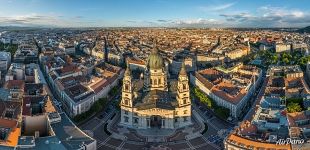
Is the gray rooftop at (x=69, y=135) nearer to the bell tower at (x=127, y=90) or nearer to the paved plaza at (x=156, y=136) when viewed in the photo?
the paved plaza at (x=156, y=136)

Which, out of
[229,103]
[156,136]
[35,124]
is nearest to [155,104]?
[156,136]

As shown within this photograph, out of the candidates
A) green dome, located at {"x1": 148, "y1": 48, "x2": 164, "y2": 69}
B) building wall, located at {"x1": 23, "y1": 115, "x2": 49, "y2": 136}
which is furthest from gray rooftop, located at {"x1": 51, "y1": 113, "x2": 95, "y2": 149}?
green dome, located at {"x1": 148, "y1": 48, "x2": 164, "y2": 69}

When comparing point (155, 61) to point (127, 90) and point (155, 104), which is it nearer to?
point (127, 90)

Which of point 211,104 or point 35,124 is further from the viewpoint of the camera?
point 211,104

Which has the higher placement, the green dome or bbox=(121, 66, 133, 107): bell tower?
the green dome

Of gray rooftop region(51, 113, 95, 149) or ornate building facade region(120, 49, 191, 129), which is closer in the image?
gray rooftop region(51, 113, 95, 149)

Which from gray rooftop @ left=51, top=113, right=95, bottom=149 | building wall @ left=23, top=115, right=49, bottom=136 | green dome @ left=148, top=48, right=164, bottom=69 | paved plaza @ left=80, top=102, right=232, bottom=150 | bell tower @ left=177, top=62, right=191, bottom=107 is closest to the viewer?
gray rooftop @ left=51, top=113, right=95, bottom=149

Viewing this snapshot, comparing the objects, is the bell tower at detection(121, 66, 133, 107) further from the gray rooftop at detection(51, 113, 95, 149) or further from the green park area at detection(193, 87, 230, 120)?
the green park area at detection(193, 87, 230, 120)
